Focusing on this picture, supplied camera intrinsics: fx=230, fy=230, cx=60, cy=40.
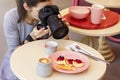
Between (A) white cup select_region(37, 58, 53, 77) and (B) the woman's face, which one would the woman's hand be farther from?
(A) white cup select_region(37, 58, 53, 77)

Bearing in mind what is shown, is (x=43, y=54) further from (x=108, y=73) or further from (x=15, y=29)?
(x=108, y=73)

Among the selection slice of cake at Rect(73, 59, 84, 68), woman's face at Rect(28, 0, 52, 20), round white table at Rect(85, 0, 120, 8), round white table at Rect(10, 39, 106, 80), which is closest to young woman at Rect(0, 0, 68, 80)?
woman's face at Rect(28, 0, 52, 20)

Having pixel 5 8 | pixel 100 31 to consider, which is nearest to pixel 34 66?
pixel 100 31

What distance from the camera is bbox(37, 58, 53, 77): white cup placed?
972mm

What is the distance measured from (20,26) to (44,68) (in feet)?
1.77

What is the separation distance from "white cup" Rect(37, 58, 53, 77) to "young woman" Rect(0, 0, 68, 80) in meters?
0.29

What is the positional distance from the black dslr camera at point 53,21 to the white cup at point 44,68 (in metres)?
0.19

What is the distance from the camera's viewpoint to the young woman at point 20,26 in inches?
50.0

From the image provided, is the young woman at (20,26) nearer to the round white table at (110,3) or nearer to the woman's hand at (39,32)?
the woman's hand at (39,32)

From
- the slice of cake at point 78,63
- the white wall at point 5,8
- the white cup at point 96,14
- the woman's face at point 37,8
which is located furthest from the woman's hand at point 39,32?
the white wall at point 5,8

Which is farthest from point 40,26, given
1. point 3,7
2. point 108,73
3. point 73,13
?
point 3,7

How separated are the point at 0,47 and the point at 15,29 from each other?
0.81m

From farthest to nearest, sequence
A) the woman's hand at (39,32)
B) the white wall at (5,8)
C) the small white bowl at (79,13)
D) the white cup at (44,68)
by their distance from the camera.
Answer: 1. the white wall at (5,8)
2. the small white bowl at (79,13)
3. the woman's hand at (39,32)
4. the white cup at (44,68)

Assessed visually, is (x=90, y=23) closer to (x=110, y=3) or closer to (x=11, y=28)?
(x=11, y=28)
